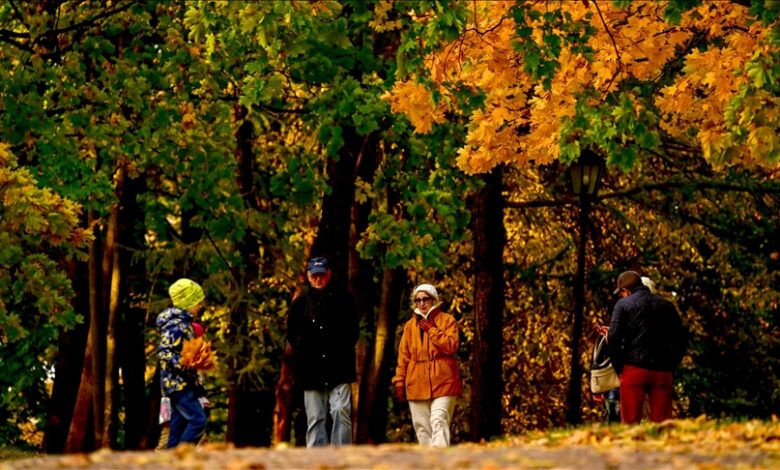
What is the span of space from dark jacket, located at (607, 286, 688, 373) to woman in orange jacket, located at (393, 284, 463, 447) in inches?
57.7

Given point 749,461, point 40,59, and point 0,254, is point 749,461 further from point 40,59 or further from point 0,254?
point 40,59

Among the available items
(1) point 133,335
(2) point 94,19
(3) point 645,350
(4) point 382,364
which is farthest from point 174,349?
(1) point 133,335

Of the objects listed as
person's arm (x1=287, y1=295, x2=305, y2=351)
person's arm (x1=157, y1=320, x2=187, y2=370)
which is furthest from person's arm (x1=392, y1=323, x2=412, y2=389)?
person's arm (x1=157, y1=320, x2=187, y2=370)

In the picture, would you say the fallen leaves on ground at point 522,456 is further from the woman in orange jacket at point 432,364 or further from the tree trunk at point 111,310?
the tree trunk at point 111,310

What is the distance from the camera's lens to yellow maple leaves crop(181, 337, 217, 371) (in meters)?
12.4

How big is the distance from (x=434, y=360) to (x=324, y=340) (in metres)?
1.00

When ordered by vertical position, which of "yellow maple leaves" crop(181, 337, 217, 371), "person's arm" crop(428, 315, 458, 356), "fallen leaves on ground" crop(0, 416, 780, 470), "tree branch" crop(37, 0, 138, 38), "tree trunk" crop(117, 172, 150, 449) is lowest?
"fallen leaves on ground" crop(0, 416, 780, 470)

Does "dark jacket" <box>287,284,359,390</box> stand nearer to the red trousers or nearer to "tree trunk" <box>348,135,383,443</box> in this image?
the red trousers

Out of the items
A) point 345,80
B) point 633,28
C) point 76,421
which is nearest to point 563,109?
point 633,28

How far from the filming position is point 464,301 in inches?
1188

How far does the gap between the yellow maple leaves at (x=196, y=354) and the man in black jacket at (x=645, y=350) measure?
12.4ft

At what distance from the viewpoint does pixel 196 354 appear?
40.8ft

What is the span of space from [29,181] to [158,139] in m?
4.78

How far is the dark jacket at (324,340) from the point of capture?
1366 centimetres
